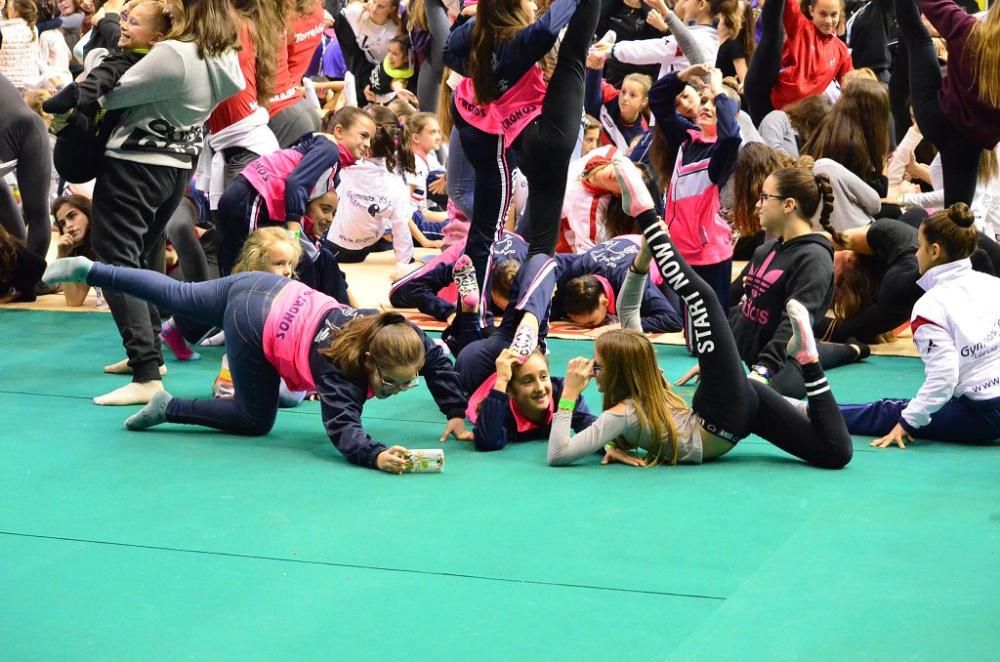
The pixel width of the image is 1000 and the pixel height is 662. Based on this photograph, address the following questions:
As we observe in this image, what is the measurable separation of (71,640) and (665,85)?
440 cm

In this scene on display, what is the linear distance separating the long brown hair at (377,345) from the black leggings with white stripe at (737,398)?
91cm

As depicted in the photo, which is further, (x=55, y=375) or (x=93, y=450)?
(x=55, y=375)

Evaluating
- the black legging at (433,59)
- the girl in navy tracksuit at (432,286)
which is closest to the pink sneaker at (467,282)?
the girl in navy tracksuit at (432,286)

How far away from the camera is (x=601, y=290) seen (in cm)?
702

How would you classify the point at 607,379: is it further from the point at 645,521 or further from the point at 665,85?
the point at 665,85

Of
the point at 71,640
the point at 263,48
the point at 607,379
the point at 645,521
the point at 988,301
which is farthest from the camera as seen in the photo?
the point at 263,48

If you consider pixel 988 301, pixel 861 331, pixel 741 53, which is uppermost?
pixel 741 53

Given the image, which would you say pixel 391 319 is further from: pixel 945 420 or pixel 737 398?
pixel 945 420

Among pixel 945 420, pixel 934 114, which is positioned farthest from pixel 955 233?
pixel 934 114

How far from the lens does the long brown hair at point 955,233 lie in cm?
510

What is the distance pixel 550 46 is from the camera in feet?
16.9

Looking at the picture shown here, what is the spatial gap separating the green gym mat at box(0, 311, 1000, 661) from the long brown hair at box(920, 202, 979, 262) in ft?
2.49

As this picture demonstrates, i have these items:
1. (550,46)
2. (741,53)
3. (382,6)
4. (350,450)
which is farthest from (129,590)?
(382,6)

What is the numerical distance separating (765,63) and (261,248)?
13.3 ft
